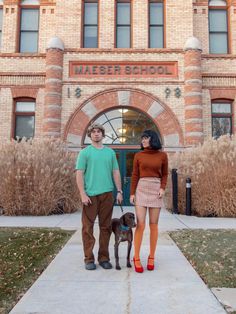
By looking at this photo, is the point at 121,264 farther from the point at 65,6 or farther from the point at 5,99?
the point at 65,6

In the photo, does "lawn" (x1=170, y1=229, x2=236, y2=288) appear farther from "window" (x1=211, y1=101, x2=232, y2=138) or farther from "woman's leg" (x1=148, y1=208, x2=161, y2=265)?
"window" (x1=211, y1=101, x2=232, y2=138)

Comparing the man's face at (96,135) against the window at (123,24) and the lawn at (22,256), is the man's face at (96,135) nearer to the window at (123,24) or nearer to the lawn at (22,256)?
the lawn at (22,256)

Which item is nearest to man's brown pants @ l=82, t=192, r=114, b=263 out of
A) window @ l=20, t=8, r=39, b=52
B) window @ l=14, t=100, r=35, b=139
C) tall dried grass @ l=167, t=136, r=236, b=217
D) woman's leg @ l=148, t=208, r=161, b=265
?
woman's leg @ l=148, t=208, r=161, b=265

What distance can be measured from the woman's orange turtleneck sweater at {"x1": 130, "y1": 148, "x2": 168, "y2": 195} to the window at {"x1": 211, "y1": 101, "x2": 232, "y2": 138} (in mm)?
9941

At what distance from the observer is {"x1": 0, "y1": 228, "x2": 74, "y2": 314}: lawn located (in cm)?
326

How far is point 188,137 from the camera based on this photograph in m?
12.3

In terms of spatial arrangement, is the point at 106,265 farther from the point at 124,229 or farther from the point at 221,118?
the point at 221,118

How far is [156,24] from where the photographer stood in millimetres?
13680

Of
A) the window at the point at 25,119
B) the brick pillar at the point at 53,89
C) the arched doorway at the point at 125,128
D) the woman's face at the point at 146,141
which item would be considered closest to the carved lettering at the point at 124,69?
the brick pillar at the point at 53,89

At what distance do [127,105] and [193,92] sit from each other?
2798 millimetres

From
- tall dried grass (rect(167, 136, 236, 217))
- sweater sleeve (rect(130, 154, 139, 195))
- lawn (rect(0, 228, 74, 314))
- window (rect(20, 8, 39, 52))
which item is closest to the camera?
lawn (rect(0, 228, 74, 314))

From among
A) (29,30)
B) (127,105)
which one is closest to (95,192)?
(127,105)

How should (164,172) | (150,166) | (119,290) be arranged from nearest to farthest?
1. (119,290)
2. (150,166)
3. (164,172)

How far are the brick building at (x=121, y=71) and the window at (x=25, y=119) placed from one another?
0.15 ft
